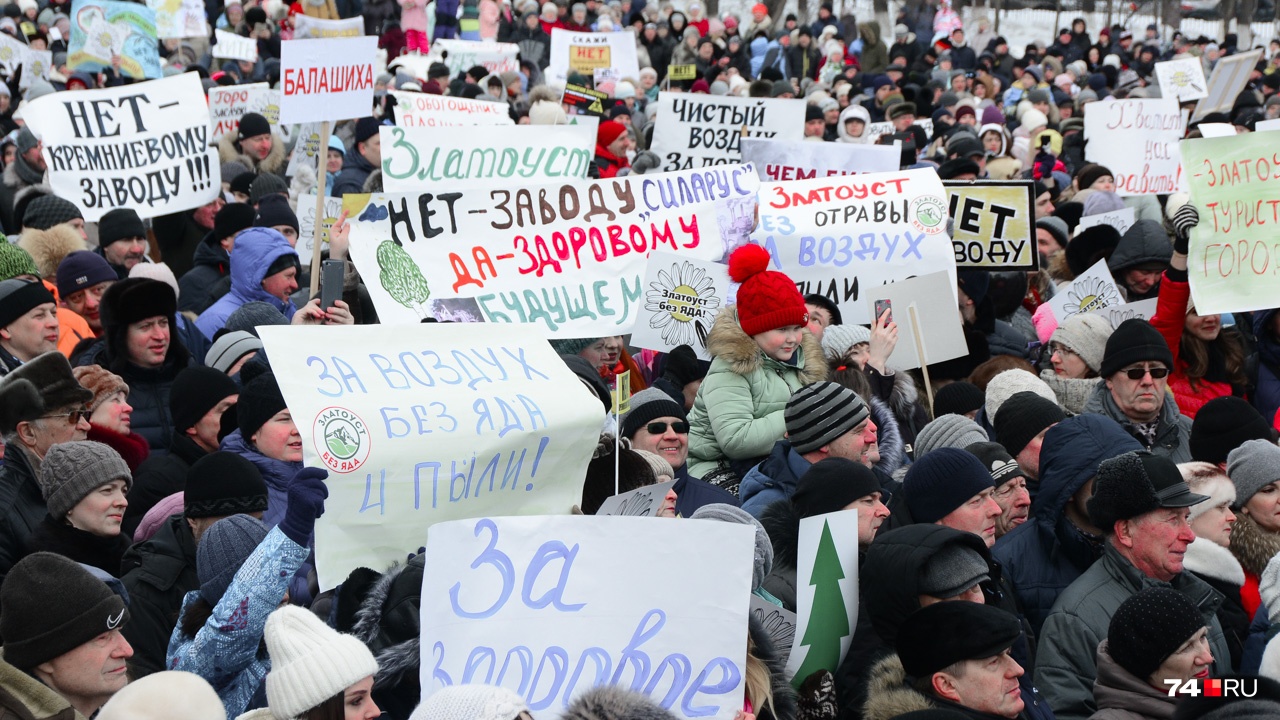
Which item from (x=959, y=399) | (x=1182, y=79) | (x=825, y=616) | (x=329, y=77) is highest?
(x=329, y=77)

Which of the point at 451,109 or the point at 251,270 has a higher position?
the point at 451,109

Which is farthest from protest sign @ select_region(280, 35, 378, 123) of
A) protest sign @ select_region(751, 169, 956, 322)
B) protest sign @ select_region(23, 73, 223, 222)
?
protest sign @ select_region(751, 169, 956, 322)

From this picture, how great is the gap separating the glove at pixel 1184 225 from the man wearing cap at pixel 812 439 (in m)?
2.94

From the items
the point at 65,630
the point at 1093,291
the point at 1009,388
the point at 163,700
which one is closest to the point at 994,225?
the point at 1093,291

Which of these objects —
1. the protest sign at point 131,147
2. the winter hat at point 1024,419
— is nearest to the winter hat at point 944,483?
the winter hat at point 1024,419

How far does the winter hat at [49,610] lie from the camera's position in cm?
378

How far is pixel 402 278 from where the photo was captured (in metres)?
7.61

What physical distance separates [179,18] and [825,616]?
18259mm

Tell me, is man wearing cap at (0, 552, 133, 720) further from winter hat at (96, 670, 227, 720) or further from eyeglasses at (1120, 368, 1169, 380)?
eyeglasses at (1120, 368, 1169, 380)

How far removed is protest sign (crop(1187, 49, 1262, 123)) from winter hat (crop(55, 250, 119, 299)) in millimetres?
11352

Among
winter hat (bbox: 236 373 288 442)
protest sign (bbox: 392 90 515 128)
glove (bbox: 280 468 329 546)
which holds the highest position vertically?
protest sign (bbox: 392 90 515 128)

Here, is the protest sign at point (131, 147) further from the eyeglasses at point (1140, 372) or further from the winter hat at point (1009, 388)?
the eyeglasses at point (1140, 372)

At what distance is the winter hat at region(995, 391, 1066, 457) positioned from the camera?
589cm

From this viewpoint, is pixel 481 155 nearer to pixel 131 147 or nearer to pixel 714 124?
pixel 131 147
